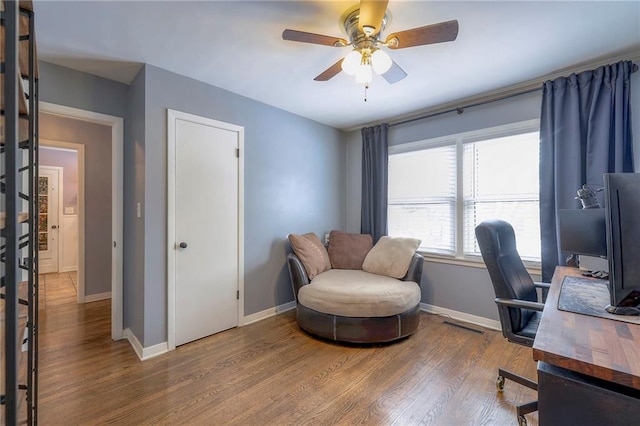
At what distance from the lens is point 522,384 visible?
1837 mm

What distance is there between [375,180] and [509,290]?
90.5 inches

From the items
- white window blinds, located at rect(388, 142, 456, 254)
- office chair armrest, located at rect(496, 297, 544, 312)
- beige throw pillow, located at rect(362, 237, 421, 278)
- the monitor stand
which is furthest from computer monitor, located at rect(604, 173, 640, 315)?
white window blinds, located at rect(388, 142, 456, 254)

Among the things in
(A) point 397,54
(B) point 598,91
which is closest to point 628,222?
(A) point 397,54

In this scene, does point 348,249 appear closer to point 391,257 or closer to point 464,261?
point 391,257

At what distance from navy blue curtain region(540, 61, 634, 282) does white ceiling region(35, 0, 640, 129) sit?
181 mm

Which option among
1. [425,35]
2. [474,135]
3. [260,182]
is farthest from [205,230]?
[474,135]

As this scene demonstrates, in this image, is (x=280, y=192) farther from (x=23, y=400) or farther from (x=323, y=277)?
(x=23, y=400)

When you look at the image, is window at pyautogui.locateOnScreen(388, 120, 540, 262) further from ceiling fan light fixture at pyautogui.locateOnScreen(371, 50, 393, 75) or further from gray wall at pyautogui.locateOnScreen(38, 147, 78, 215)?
gray wall at pyautogui.locateOnScreen(38, 147, 78, 215)

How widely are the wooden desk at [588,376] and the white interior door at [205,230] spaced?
2525 millimetres

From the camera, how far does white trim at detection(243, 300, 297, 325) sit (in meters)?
3.07

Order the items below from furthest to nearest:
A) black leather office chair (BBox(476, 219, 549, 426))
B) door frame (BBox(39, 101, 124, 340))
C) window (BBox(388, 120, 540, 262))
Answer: window (BBox(388, 120, 540, 262))
door frame (BBox(39, 101, 124, 340))
black leather office chair (BBox(476, 219, 549, 426))

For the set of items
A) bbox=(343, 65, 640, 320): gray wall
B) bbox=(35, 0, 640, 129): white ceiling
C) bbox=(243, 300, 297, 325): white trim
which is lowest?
bbox=(243, 300, 297, 325): white trim

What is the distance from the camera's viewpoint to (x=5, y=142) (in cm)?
56

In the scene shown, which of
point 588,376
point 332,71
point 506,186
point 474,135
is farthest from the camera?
point 474,135
